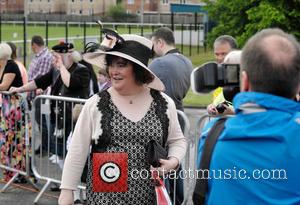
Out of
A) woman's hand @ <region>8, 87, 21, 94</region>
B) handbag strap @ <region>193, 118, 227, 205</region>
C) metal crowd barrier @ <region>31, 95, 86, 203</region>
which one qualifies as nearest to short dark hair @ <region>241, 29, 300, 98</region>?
handbag strap @ <region>193, 118, 227, 205</region>

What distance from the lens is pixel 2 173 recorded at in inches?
326

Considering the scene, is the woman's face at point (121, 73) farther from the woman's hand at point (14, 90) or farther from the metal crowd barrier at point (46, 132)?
the woman's hand at point (14, 90)

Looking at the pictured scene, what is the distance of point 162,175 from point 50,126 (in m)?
3.44

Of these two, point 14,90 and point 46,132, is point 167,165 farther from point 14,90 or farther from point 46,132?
point 14,90

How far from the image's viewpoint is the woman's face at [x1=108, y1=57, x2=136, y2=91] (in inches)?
146

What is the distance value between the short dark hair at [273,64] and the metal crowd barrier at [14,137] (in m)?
5.35

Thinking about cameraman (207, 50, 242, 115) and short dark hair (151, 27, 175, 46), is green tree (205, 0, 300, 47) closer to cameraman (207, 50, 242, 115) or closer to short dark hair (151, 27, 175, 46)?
short dark hair (151, 27, 175, 46)

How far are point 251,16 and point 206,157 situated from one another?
22864mm

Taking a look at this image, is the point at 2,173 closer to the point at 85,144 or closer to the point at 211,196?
the point at 85,144

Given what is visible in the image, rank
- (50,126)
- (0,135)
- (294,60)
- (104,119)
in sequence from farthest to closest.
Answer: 1. (0,135)
2. (50,126)
3. (104,119)
4. (294,60)

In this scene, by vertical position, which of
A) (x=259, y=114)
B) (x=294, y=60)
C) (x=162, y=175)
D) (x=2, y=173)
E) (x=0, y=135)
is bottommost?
(x=2, y=173)

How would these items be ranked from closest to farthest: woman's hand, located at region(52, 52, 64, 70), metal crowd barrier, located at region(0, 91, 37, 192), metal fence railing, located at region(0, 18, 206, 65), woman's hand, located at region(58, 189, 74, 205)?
woman's hand, located at region(58, 189, 74, 205) → woman's hand, located at region(52, 52, 64, 70) → metal crowd barrier, located at region(0, 91, 37, 192) → metal fence railing, located at region(0, 18, 206, 65)

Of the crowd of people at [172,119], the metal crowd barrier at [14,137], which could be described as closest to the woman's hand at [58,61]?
the crowd of people at [172,119]

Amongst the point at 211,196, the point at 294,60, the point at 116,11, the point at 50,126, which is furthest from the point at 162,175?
the point at 116,11
